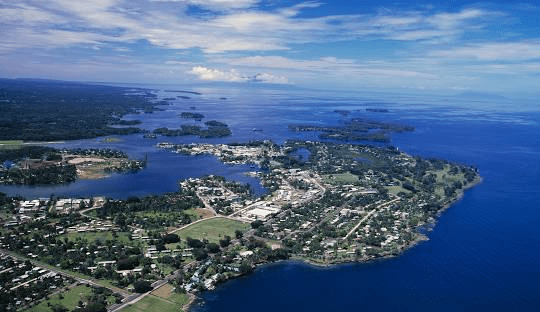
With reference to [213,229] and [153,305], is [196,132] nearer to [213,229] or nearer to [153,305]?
[213,229]

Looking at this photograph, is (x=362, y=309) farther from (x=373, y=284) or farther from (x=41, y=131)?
(x=41, y=131)

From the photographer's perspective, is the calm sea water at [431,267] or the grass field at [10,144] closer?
the calm sea water at [431,267]

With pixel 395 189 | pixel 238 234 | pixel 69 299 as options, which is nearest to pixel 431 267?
pixel 238 234

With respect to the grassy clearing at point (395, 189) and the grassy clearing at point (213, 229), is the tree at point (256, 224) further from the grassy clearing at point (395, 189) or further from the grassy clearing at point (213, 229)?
the grassy clearing at point (395, 189)

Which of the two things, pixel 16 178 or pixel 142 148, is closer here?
pixel 16 178

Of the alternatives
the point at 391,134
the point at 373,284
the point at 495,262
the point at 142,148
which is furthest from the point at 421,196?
the point at 391,134

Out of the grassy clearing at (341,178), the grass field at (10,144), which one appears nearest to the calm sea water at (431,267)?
the grassy clearing at (341,178)
